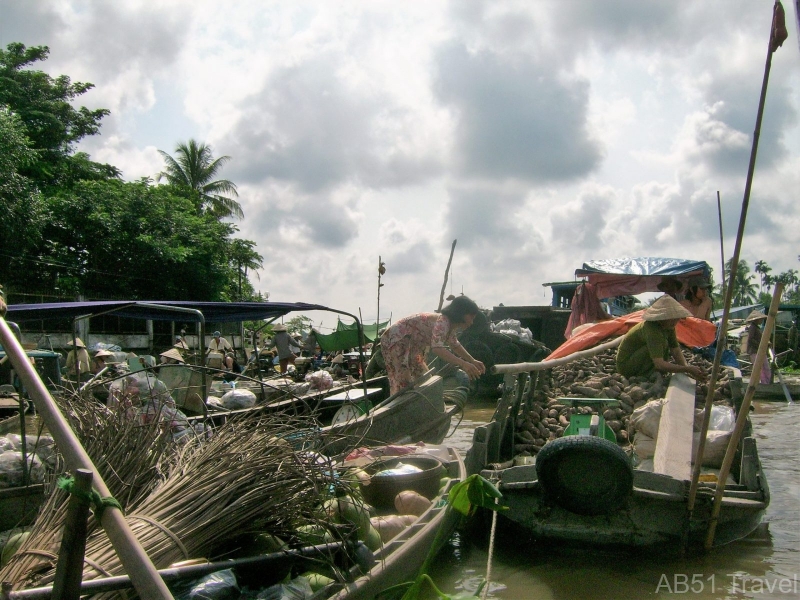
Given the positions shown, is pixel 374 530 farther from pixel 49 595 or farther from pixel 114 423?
pixel 49 595

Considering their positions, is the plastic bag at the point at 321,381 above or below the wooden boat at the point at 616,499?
above

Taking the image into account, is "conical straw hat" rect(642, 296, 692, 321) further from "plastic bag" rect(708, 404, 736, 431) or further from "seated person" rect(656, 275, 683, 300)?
"seated person" rect(656, 275, 683, 300)

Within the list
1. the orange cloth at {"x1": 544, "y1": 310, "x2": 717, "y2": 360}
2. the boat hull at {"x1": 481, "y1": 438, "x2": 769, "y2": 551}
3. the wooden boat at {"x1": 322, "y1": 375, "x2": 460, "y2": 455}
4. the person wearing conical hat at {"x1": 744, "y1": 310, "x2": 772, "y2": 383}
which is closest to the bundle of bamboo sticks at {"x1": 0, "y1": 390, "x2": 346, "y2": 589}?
the boat hull at {"x1": 481, "y1": 438, "x2": 769, "y2": 551}

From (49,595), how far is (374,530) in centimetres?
176

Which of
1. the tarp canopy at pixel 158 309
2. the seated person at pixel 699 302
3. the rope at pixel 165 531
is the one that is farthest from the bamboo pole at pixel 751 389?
the seated person at pixel 699 302

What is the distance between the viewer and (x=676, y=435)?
15.5 ft

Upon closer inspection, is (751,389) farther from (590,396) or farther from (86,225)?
(86,225)

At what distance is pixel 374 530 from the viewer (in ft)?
11.0

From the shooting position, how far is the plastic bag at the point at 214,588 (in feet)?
7.59

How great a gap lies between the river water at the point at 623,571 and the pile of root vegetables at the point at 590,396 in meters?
1.22

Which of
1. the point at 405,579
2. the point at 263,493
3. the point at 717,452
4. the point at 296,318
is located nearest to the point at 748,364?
the point at 717,452

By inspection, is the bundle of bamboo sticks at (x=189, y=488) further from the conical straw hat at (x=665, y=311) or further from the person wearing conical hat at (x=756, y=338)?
the person wearing conical hat at (x=756, y=338)

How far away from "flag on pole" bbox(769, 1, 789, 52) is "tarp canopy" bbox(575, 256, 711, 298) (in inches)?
446

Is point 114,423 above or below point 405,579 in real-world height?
above
